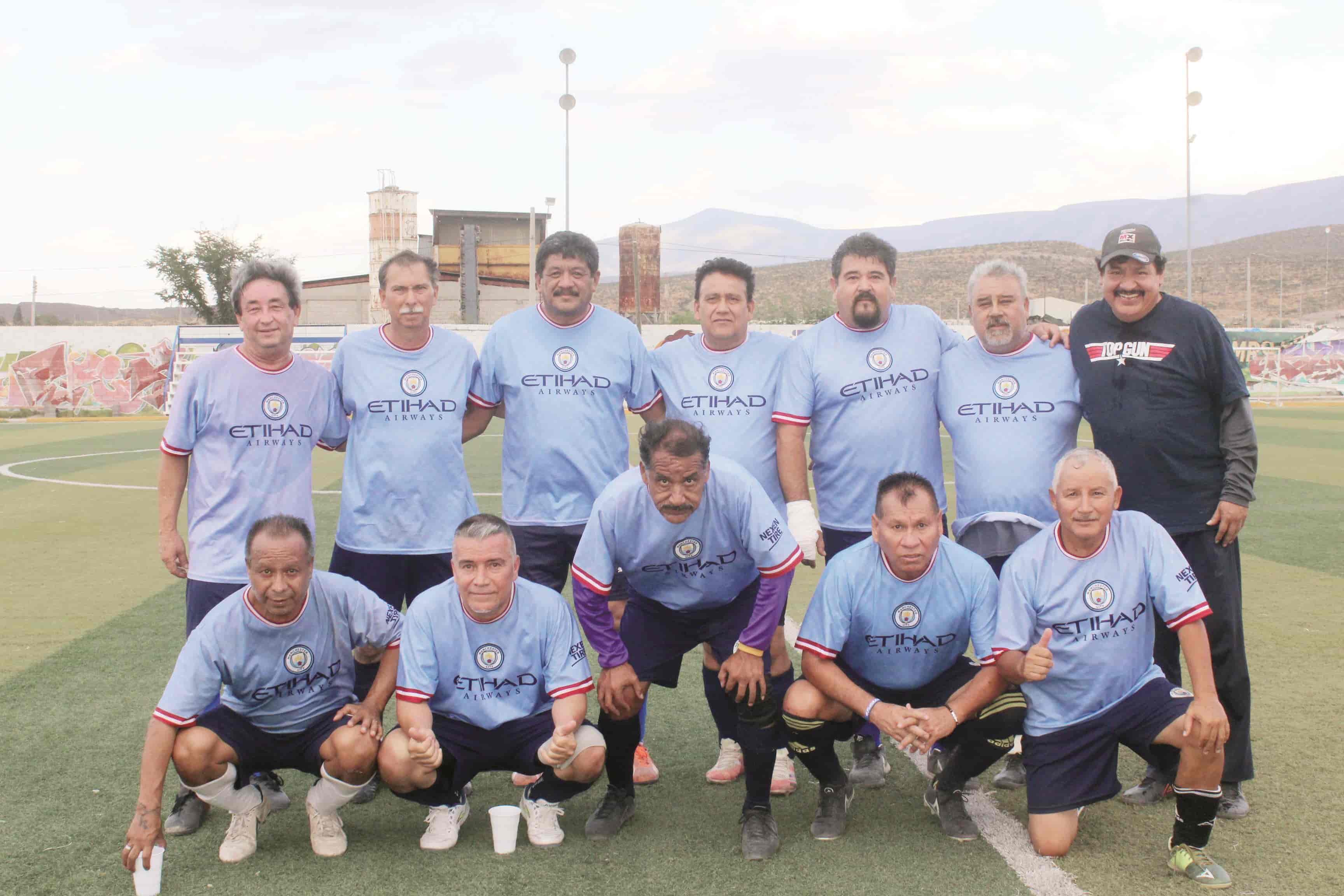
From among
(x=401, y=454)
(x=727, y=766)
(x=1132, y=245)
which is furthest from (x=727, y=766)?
(x=1132, y=245)

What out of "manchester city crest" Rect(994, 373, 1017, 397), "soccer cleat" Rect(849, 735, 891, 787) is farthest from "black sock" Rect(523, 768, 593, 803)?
"manchester city crest" Rect(994, 373, 1017, 397)

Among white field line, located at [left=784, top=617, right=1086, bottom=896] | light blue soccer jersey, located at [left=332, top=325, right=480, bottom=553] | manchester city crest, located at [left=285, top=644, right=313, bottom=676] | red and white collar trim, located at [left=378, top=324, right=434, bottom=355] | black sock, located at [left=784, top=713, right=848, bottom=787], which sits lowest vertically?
white field line, located at [left=784, top=617, right=1086, bottom=896]

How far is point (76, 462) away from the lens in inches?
664

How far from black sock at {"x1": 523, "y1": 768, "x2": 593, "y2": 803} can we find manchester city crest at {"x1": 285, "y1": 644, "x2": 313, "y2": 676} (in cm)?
98

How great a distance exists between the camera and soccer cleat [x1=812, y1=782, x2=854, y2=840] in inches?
161

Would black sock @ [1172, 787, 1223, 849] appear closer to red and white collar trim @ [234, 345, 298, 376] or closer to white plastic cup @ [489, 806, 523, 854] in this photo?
white plastic cup @ [489, 806, 523, 854]

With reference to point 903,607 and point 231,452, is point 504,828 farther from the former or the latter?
point 231,452

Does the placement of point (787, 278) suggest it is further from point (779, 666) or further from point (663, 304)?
point (779, 666)

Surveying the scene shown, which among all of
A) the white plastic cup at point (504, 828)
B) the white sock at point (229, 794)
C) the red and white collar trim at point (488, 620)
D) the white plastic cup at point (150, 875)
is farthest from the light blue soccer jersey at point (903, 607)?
the white plastic cup at point (150, 875)

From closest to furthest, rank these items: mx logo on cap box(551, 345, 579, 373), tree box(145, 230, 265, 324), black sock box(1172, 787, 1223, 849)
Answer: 1. black sock box(1172, 787, 1223, 849)
2. mx logo on cap box(551, 345, 579, 373)
3. tree box(145, 230, 265, 324)

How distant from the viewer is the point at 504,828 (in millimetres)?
3955

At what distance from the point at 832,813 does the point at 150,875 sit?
7.88ft

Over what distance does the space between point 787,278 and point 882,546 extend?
8782cm

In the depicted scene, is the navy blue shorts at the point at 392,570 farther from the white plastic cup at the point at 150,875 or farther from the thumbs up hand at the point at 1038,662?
the thumbs up hand at the point at 1038,662
